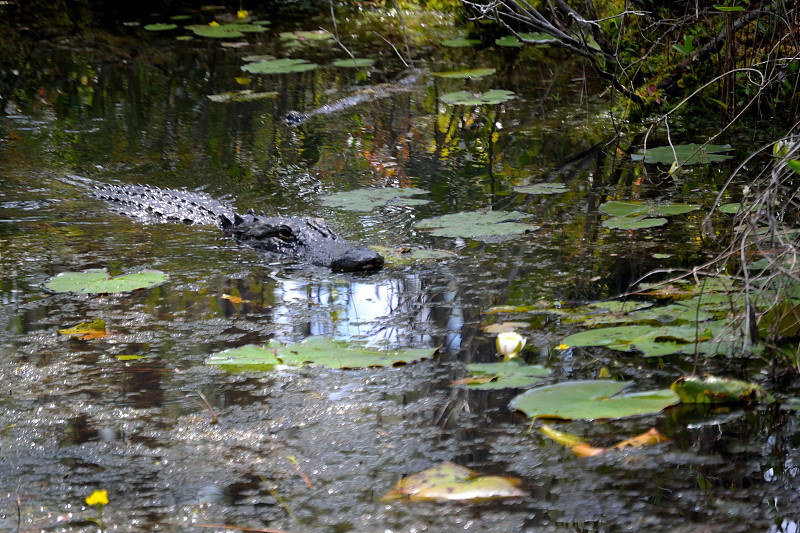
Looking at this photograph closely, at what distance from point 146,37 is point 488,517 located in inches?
395

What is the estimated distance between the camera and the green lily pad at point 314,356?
2732 mm

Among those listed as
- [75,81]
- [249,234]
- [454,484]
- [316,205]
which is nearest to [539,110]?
[316,205]

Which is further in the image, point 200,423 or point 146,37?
point 146,37

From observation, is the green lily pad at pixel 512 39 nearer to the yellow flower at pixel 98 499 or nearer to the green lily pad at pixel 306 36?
the green lily pad at pixel 306 36

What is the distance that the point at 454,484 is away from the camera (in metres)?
2.04

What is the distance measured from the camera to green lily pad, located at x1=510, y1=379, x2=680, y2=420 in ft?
7.36

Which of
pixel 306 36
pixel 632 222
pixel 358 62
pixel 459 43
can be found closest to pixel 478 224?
pixel 632 222

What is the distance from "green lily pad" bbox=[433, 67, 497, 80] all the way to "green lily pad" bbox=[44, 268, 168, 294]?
16.3 feet

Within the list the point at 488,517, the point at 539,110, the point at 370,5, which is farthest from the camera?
the point at 370,5

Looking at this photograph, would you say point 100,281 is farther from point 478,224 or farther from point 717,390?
point 717,390

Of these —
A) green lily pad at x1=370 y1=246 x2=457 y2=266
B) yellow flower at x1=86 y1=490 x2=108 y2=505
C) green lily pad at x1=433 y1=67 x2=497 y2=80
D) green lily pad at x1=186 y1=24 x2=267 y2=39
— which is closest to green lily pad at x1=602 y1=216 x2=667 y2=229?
green lily pad at x1=370 y1=246 x2=457 y2=266

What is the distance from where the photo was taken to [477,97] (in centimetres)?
732

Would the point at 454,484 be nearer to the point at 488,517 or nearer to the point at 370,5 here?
the point at 488,517

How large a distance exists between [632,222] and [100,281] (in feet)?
8.22
